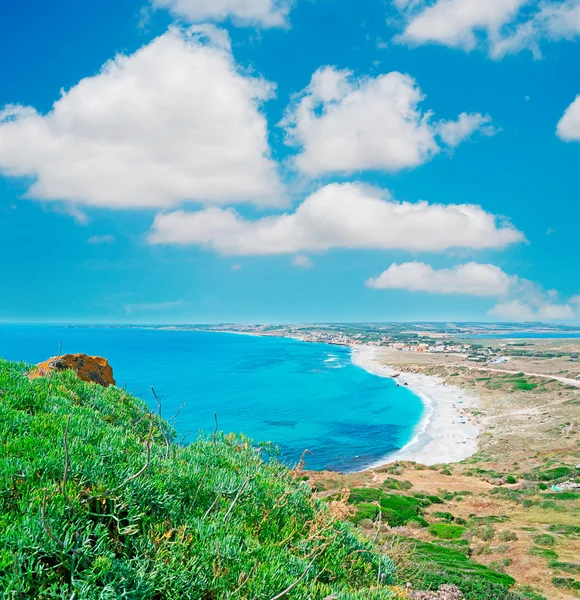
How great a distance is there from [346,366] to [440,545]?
109432 mm

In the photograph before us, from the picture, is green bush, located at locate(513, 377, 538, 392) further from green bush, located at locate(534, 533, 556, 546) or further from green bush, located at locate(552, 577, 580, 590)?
green bush, located at locate(552, 577, 580, 590)

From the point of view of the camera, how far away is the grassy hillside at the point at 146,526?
2.99 metres

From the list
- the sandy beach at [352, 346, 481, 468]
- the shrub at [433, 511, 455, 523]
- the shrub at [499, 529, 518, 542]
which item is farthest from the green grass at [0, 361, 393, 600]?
the sandy beach at [352, 346, 481, 468]

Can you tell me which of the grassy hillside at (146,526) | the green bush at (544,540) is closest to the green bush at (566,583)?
the green bush at (544,540)

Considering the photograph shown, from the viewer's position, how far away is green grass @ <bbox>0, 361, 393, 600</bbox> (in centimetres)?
299

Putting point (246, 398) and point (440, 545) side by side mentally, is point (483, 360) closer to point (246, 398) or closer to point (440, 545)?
point (246, 398)

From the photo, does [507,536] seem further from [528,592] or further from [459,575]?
[459,575]

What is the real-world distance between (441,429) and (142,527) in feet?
205

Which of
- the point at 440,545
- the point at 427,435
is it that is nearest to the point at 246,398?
the point at 427,435

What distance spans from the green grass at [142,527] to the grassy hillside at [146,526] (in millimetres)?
13

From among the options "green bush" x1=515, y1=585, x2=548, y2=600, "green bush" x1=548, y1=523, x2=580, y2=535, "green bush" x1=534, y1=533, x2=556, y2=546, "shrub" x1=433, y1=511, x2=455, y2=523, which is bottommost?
"shrub" x1=433, y1=511, x2=455, y2=523

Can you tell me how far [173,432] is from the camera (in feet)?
27.8

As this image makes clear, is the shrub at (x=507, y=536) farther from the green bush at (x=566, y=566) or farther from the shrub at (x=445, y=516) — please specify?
the shrub at (x=445, y=516)

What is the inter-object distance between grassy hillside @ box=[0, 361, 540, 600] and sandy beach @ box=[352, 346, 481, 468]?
42348mm
